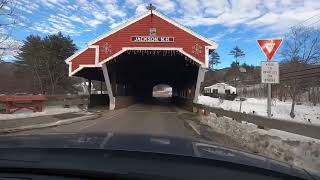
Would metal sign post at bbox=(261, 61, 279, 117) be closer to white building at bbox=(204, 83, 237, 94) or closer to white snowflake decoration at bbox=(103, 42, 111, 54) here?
white snowflake decoration at bbox=(103, 42, 111, 54)

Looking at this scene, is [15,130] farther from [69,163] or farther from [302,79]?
[302,79]

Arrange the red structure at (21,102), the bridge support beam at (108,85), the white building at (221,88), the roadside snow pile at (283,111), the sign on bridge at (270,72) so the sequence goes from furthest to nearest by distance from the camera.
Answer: the white building at (221,88) → the roadside snow pile at (283,111) → the bridge support beam at (108,85) → the red structure at (21,102) → the sign on bridge at (270,72)

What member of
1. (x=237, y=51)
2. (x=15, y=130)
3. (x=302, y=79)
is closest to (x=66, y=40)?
(x=302, y=79)

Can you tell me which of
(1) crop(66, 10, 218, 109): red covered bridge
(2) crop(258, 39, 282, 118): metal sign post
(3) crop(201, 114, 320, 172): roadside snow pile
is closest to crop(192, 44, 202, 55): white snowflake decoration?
(1) crop(66, 10, 218, 109): red covered bridge

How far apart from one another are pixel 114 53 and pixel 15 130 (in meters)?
23.1

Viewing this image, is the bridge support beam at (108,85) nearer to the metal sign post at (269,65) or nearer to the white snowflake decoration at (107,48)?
the white snowflake decoration at (107,48)

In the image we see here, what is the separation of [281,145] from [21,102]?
23.3m

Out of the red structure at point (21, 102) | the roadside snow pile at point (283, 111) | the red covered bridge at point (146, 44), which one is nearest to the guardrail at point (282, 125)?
the roadside snow pile at point (283, 111)

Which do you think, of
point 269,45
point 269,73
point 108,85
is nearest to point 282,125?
point 269,73

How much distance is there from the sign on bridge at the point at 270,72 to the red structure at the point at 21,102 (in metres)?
18.9

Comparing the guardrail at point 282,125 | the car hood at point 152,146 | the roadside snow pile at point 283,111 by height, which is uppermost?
the car hood at point 152,146

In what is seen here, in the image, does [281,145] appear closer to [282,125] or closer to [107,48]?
[282,125]

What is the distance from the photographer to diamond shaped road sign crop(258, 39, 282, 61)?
57.4 feet

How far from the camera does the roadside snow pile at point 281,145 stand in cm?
1134
